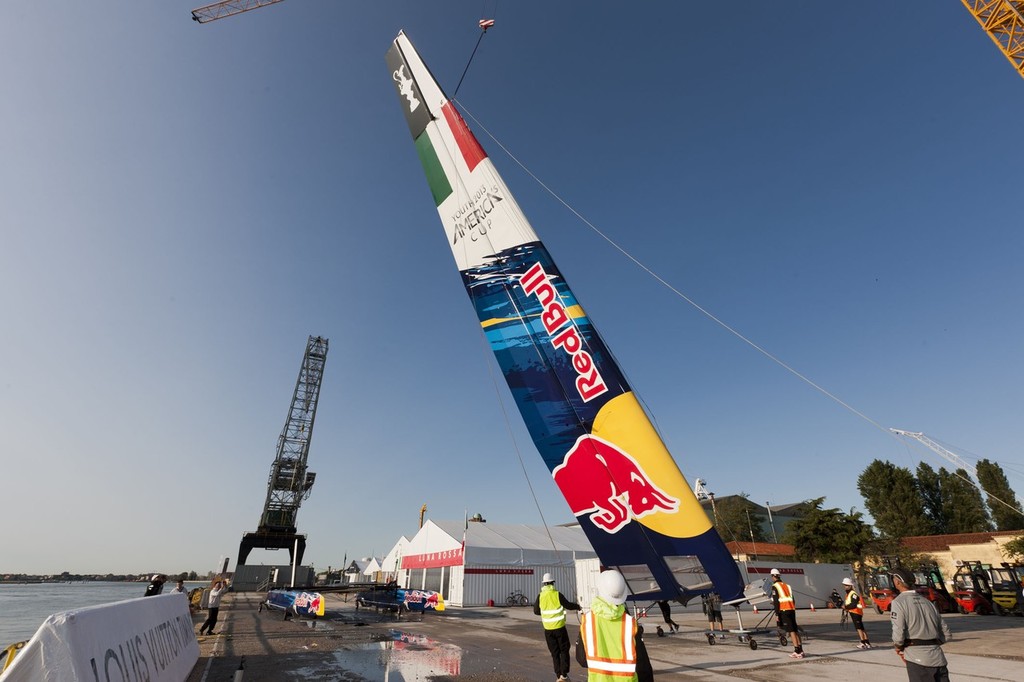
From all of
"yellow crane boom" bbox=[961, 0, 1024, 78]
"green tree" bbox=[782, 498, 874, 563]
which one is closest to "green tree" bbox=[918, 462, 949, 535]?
"green tree" bbox=[782, 498, 874, 563]

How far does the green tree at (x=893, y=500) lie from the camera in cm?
5322

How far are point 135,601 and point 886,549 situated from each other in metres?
50.3

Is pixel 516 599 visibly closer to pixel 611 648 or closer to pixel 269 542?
pixel 611 648

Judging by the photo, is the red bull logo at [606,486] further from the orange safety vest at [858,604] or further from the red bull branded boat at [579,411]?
the orange safety vest at [858,604]

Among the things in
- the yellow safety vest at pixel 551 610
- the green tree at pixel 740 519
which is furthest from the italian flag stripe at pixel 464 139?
the green tree at pixel 740 519

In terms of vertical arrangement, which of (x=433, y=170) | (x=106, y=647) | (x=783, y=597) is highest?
(x=433, y=170)

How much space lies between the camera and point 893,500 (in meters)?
55.5

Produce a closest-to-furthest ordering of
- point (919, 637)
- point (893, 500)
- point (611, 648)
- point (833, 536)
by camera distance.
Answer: point (611, 648)
point (919, 637)
point (833, 536)
point (893, 500)

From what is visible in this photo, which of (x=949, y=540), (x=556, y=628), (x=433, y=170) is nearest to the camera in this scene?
(x=556, y=628)

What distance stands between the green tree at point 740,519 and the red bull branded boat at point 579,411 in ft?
200

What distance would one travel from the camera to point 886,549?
130 feet

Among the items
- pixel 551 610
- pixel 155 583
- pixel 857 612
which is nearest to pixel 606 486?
pixel 551 610

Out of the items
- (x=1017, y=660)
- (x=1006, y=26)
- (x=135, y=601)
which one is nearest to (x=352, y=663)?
(x=135, y=601)

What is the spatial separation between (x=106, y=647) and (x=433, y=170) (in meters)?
Result: 8.07
